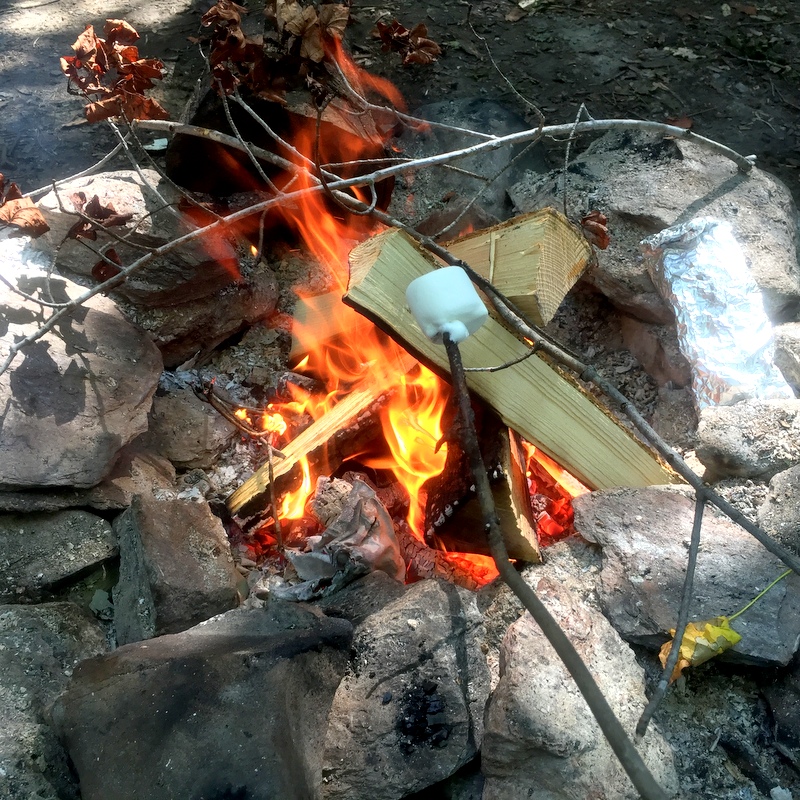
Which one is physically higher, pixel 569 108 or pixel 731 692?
pixel 569 108

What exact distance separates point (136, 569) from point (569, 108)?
345cm

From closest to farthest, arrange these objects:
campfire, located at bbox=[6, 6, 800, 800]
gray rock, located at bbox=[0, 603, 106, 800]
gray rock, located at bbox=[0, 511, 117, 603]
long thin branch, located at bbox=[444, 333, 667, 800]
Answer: long thin branch, located at bbox=[444, 333, 667, 800]
campfire, located at bbox=[6, 6, 800, 800]
gray rock, located at bbox=[0, 603, 106, 800]
gray rock, located at bbox=[0, 511, 117, 603]

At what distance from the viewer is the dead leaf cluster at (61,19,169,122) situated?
2.21m

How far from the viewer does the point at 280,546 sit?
99.8 inches

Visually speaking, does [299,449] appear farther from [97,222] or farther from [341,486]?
[97,222]

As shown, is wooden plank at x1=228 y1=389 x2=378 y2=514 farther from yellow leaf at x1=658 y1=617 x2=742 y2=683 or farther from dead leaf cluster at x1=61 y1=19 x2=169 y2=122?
yellow leaf at x1=658 y1=617 x2=742 y2=683

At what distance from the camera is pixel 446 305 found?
5.04 feet

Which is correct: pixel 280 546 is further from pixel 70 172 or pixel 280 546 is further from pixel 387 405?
pixel 70 172

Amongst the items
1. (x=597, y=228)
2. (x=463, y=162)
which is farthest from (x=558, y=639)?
(x=463, y=162)

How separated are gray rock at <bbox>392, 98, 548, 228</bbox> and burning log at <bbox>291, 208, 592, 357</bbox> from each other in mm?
903

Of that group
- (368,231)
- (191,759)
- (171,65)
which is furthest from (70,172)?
(191,759)

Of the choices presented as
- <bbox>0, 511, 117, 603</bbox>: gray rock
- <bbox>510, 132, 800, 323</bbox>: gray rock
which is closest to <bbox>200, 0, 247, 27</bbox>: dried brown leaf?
<bbox>510, 132, 800, 323</bbox>: gray rock

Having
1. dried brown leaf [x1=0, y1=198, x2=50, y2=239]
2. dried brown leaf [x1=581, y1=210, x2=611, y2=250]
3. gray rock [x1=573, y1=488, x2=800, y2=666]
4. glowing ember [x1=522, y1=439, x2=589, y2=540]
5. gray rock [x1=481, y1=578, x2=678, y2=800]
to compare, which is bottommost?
glowing ember [x1=522, y1=439, x2=589, y2=540]

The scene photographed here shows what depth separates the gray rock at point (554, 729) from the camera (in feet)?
5.16
